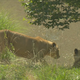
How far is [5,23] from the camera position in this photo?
28.7 ft

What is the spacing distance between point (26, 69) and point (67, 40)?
39.9ft

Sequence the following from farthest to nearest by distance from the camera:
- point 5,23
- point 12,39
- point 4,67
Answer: point 5,23 < point 12,39 < point 4,67

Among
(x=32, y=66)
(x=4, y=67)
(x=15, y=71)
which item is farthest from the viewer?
(x=32, y=66)

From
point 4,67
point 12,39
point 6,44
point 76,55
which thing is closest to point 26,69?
point 4,67

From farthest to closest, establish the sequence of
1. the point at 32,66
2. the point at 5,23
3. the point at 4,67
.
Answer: the point at 5,23 → the point at 32,66 → the point at 4,67

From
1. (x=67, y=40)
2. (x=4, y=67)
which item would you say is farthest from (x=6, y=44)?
(x=67, y=40)

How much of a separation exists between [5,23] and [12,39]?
1.65m

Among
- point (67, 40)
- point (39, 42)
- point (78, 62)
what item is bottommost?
point (67, 40)

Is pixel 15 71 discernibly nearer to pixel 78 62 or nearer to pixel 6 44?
pixel 6 44

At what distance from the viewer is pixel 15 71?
14.7 feet

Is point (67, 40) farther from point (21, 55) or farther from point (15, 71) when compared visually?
point (15, 71)

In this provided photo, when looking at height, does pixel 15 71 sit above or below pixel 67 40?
above

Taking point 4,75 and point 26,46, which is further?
point 26,46

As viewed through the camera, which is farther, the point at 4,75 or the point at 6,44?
the point at 6,44
